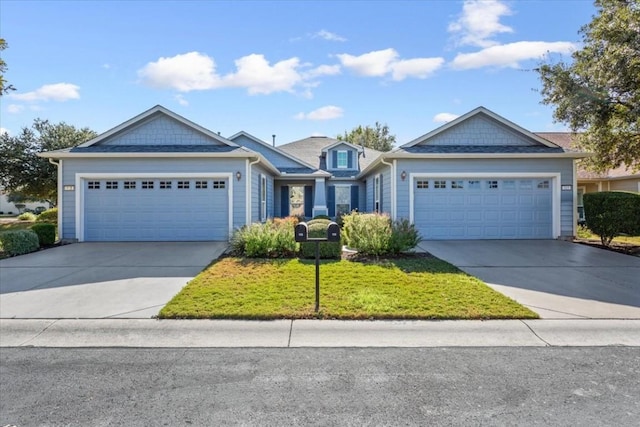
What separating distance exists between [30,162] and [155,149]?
13.5 metres

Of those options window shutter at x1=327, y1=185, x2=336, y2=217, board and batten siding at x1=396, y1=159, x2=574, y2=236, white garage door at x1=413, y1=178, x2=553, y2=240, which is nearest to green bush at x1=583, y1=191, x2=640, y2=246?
board and batten siding at x1=396, y1=159, x2=574, y2=236

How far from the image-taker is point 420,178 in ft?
44.0

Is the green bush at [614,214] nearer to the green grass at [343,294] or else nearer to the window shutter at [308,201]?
the green grass at [343,294]

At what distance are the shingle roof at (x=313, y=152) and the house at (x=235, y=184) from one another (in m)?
8.26

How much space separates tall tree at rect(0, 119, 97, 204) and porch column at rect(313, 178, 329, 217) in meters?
15.5

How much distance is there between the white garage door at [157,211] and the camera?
512 inches

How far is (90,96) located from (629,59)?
19.2 metres

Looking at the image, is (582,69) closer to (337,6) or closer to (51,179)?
(337,6)

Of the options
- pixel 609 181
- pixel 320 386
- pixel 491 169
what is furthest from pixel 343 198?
pixel 320 386

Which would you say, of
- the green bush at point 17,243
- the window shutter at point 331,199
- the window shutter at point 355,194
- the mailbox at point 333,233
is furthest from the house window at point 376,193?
the green bush at point 17,243

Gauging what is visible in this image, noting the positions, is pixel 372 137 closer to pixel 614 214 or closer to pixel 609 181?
pixel 609 181

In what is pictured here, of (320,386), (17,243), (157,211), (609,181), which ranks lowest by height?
(320,386)

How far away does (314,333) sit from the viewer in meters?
4.64

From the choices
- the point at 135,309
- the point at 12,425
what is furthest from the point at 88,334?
the point at 12,425
